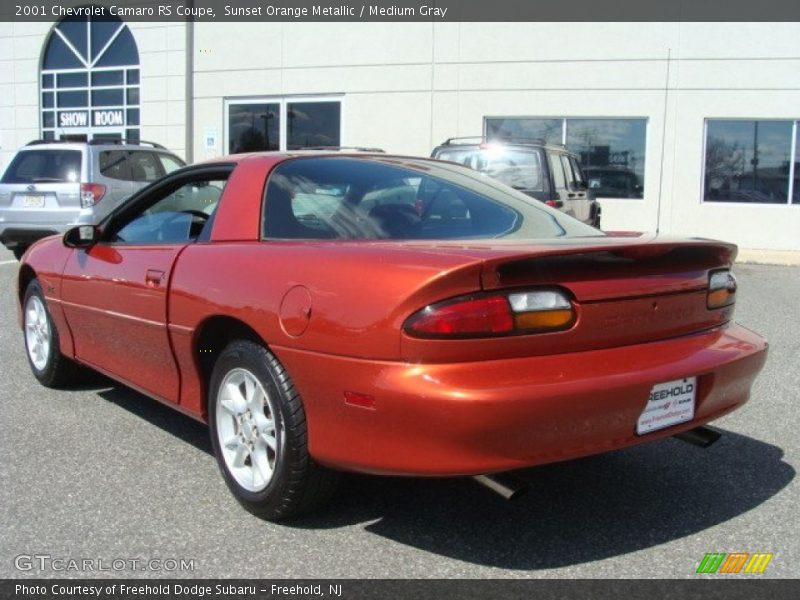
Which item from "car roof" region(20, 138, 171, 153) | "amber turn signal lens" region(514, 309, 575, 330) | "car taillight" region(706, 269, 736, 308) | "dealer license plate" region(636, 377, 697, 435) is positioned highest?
"car roof" region(20, 138, 171, 153)

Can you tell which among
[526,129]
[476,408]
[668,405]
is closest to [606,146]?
[526,129]

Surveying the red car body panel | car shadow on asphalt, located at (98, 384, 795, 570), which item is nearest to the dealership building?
car shadow on asphalt, located at (98, 384, 795, 570)

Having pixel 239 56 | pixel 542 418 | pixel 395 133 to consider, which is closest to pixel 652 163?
pixel 395 133

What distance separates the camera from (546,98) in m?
16.0

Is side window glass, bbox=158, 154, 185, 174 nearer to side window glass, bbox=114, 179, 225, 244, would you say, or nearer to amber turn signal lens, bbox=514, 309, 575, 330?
side window glass, bbox=114, 179, 225, 244

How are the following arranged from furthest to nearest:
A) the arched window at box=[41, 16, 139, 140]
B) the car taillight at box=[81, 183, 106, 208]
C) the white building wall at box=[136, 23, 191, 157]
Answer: the arched window at box=[41, 16, 139, 140]
the white building wall at box=[136, 23, 191, 157]
the car taillight at box=[81, 183, 106, 208]

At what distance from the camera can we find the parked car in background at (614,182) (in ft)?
52.1

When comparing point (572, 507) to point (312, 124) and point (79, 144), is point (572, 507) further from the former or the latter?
point (312, 124)

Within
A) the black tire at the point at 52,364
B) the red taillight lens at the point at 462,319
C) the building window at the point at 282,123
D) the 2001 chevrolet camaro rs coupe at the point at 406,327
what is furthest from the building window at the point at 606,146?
the red taillight lens at the point at 462,319

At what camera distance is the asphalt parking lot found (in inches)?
112

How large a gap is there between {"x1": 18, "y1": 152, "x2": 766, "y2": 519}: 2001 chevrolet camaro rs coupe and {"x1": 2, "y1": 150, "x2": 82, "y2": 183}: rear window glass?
282 inches

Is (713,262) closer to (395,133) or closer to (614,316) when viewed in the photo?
(614,316)

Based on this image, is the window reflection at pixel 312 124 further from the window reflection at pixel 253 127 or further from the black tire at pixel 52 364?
the black tire at pixel 52 364
